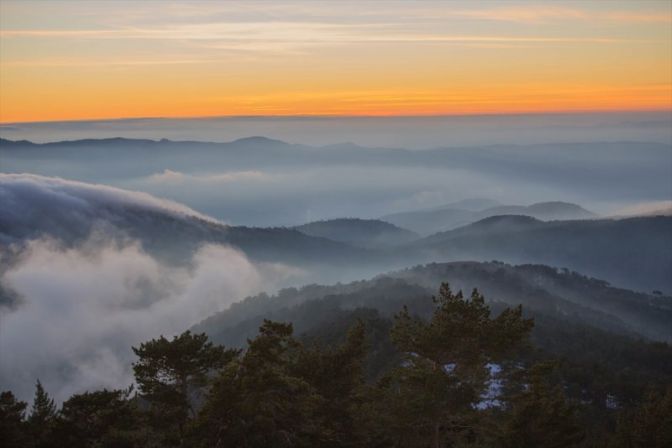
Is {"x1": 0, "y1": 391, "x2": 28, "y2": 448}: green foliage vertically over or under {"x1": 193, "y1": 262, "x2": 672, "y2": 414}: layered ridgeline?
over

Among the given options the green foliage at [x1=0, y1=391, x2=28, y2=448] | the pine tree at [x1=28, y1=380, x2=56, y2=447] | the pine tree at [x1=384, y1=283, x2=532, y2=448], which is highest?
the pine tree at [x1=384, y1=283, x2=532, y2=448]

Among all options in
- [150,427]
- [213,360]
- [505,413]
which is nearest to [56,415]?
[150,427]

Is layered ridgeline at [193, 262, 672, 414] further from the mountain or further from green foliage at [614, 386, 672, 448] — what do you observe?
green foliage at [614, 386, 672, 448]

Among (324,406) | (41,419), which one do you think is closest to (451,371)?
(324,406)

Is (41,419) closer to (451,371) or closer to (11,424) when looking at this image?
(11,424)

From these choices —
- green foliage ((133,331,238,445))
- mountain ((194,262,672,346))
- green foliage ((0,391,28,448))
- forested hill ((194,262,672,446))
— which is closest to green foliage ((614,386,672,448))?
forested hill ((194,262,672,446))

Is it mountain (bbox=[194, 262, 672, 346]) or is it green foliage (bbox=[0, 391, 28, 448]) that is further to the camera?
mountain (bbox=[194, 262, 672, 346])

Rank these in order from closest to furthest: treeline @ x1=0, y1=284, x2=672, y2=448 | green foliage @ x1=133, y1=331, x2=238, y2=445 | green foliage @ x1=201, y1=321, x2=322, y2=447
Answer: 1. green foliage @ x1=201, y1=321, x2=322, y2=447
2. treeline @ x1=0, y1=284, x2=672, y2=448
3. green foliage @ x1=133, y1=331, x2=238, y2=445

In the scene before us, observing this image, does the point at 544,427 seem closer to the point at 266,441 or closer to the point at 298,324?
the point at 266,441

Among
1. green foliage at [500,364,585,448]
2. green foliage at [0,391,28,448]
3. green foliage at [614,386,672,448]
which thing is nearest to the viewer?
green foliage at [0,391,28,448]
